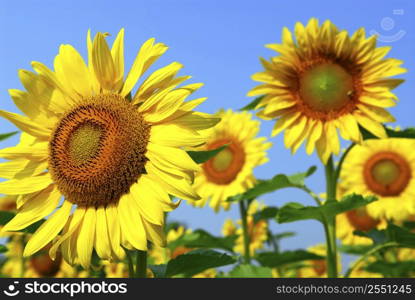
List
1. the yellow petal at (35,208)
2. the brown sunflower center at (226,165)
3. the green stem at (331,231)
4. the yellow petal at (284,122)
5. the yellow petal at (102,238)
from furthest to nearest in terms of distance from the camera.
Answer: the brown sunflower center at (226,165) → the yellow petal at (284,122) → the green stem at (331,231) → the yellow petal at (35,208) → the yellow petal at (102,238)

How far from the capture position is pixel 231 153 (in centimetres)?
627

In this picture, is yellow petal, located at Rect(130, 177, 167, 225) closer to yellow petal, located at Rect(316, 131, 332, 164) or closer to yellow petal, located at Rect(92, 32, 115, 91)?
yellow petal, located at Rect(92, 32, 115, 91)

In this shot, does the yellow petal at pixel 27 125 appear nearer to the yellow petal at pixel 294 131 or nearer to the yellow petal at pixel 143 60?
the yellow petal at pixel 143 60

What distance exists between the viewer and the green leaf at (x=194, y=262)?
9.45 feet

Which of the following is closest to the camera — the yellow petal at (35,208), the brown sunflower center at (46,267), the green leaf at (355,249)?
the yellow petal at (35,208)

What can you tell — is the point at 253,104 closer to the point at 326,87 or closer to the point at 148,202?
the point at 326,87

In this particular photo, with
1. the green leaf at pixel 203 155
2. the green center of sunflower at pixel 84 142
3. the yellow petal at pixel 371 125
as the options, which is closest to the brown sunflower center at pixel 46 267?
the yellow petal at pixel 371 125

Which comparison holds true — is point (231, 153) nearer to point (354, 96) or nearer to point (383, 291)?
point (354, 96)

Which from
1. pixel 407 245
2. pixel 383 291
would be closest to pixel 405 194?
pixel 407 245

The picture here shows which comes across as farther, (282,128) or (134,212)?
(282,128)

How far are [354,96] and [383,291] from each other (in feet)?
5.81

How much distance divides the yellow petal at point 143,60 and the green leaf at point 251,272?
63.3 inches

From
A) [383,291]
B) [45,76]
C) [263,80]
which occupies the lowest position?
[383,291]

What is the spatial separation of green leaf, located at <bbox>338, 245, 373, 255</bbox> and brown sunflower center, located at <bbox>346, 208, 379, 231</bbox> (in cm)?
37
